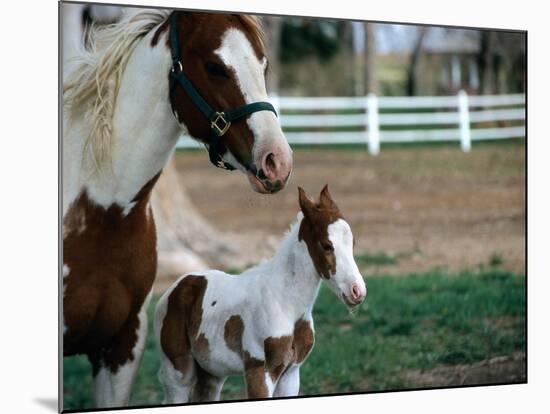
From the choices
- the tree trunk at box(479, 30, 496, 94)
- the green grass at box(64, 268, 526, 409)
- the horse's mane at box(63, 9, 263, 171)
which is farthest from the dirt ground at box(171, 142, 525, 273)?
the horse's mane at box(63, 9, 263, 171)

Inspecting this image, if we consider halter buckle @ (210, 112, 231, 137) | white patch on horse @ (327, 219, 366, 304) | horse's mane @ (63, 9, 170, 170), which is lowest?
white patch on horse @ (327, 219, 366, 304)

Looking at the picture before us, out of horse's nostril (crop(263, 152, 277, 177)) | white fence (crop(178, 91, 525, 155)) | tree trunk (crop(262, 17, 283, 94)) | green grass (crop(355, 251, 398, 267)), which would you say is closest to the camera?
horse's nostril (crop(263, 152, 277, 177))

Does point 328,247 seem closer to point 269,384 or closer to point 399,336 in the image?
point 269,384

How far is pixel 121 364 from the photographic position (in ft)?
10.6

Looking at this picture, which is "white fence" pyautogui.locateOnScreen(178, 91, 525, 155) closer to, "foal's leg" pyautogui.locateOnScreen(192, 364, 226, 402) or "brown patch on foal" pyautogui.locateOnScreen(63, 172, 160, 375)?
"foal's leg" pyautogui.locateOnScreen(192, 364, 226, 402)

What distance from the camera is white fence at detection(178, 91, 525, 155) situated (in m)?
7.25

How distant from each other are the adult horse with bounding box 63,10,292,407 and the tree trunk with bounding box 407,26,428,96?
242 cm

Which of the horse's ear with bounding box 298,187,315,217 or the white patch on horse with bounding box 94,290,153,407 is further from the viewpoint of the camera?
the white patch on horse with bounding box 94,290,153,407

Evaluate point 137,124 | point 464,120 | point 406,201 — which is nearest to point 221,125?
point 137,124

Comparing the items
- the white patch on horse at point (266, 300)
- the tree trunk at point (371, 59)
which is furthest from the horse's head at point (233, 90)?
the tree trunk at point (371, 59)

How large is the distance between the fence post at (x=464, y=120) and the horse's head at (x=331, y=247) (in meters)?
4.30

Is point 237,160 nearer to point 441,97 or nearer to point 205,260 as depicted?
point 205,260

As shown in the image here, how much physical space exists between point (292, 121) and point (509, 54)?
7.39 ft

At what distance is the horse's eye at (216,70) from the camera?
3.00 metres
